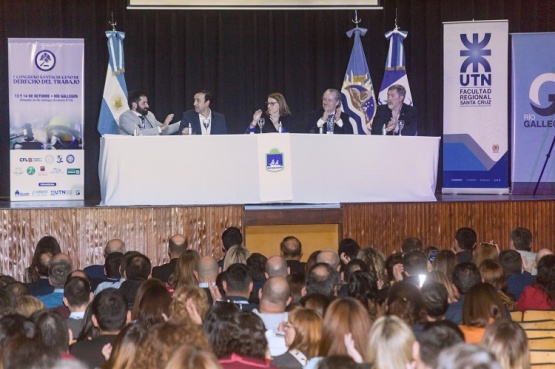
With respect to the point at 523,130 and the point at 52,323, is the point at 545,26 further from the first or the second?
the point at 52,323

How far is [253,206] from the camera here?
922 cm

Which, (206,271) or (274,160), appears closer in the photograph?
(206,271)

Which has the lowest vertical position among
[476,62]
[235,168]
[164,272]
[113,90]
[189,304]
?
[164,272]

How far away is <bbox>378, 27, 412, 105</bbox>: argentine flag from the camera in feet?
39.6

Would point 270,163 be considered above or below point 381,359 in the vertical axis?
above

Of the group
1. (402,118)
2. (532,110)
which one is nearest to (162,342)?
(402,118)

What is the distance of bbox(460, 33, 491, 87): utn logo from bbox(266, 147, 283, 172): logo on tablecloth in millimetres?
3854

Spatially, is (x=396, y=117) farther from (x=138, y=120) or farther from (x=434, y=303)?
(x=434, y=303)

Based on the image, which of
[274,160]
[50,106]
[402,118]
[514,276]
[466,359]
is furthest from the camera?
[50,106]

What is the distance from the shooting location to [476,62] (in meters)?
11.8

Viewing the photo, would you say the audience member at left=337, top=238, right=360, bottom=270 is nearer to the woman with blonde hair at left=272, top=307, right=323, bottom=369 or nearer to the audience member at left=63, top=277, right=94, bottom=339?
the audience member at left=63, top=277, right=94, bottom=339

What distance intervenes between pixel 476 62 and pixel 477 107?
602 mm

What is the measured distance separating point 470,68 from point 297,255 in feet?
18.6

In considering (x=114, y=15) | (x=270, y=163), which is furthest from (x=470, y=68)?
(x=114, y=15)
